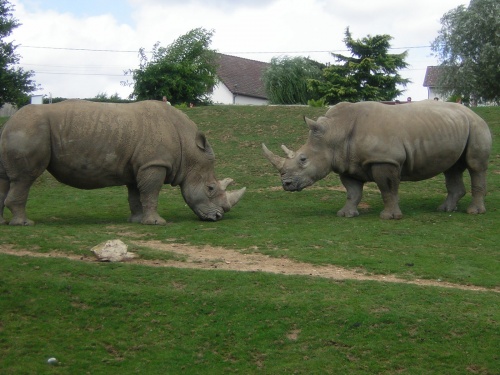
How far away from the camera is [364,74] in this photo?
4191 centimetres

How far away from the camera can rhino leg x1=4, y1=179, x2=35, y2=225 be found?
14.4m

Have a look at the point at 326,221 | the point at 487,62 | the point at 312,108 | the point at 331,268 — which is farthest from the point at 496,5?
the point at 331,268

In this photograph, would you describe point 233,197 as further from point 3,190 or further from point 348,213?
point 3,190

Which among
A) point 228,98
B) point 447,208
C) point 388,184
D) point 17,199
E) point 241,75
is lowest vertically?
point 447,208

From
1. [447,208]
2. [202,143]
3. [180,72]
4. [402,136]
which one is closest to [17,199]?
[202,143]

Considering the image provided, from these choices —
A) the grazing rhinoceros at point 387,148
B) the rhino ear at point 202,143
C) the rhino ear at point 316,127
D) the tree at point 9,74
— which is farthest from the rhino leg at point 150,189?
the tree at point 9,74

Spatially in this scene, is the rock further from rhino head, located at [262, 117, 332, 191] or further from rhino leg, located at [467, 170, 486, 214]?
rhino leg, located at [467, 170, 486, 214]

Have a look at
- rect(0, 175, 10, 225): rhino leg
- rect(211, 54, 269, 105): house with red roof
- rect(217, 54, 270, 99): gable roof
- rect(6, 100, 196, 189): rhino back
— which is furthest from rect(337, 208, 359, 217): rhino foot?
rect(217, 54, 270, 99): gable roof

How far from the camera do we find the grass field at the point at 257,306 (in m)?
9.04

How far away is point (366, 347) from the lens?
922 cm

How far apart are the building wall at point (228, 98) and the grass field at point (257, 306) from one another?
136 ft

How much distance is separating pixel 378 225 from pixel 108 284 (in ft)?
19.7

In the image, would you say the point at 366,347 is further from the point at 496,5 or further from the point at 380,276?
the point at 496,5

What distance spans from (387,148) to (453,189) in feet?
7.28
